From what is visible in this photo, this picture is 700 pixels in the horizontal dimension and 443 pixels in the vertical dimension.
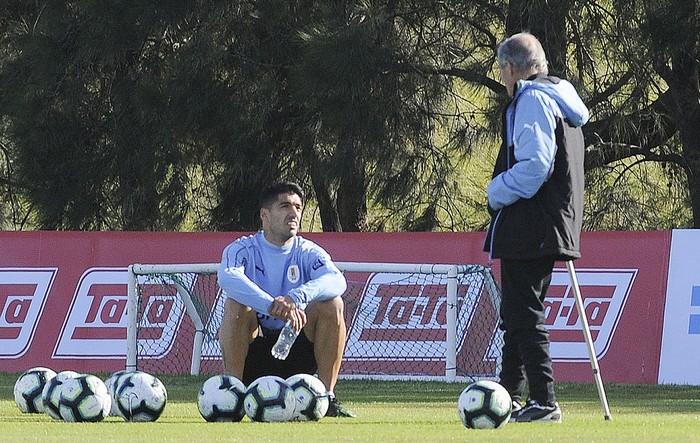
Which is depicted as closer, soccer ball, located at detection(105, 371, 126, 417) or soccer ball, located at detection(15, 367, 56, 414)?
soccer ball, located at detection(105, 371, 126, 417)

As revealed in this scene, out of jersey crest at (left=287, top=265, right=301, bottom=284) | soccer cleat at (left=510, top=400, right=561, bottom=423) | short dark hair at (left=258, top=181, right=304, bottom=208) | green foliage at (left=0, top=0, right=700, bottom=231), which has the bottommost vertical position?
soccer cleat at (left=510, top=400, right=561, bottom=423)

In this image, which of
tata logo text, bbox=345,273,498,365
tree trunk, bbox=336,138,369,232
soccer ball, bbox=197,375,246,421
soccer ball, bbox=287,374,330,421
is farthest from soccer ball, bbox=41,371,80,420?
tree trunk, bbox=336,138,369,232

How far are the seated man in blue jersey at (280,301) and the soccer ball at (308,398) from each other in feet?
0.96

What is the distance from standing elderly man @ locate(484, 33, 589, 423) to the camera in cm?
645

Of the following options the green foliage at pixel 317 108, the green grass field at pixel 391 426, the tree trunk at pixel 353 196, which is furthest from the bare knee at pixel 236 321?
the tree trunk at pixel 353 196

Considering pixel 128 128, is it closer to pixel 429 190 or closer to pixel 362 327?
pixel 429 190

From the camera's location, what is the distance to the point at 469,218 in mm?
16672

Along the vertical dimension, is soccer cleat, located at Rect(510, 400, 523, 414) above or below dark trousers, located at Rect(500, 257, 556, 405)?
below

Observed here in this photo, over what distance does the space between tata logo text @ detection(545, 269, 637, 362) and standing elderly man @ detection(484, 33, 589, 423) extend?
4724mm

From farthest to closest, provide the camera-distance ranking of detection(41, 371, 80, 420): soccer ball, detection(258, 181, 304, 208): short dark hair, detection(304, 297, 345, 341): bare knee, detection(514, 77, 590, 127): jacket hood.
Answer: detection(258, 181, 304, 208): short dark hair < detection(304, 297, 345, 341): bare knee < detection(41, 371, 80, 420): soccer ball < detection(514, 77, 590, 127): jacket hood

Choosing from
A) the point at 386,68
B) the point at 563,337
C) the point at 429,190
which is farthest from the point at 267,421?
the point at 429,190

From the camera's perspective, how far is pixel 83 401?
6906mm

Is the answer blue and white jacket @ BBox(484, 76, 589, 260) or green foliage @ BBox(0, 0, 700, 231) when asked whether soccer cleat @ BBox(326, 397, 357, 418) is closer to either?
blue and white jacket @ BBox(484, 76, 589, 260)

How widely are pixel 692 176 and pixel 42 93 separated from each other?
756 cm
